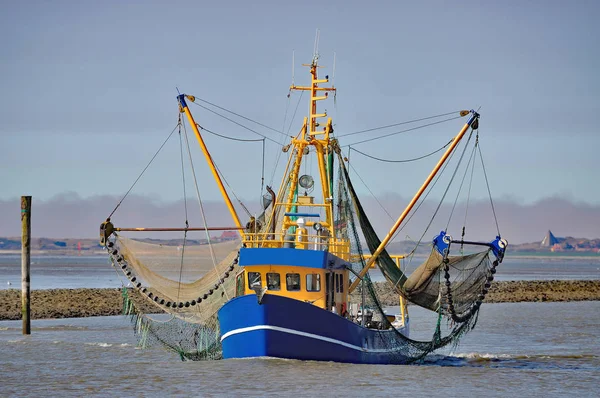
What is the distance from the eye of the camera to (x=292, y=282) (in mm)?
27453

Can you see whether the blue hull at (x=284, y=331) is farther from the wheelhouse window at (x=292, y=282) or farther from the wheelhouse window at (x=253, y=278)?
the wheelhouse window at (x=292, y=282)

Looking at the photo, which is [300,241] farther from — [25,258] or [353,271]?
[25,258]

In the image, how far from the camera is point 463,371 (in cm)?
2845

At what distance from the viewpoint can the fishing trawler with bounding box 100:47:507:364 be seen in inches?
1031

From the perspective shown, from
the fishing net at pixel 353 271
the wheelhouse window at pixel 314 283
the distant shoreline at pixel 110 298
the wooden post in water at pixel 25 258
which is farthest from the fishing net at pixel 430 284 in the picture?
the wooden post in water at pixel 25 258

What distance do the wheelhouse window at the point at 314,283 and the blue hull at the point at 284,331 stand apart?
140 centimetres

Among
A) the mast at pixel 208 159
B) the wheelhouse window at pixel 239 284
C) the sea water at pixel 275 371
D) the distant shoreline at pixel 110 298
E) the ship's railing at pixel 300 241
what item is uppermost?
the mast at pixel 208 159

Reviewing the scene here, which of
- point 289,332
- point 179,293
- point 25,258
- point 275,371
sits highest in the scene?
point 25,258

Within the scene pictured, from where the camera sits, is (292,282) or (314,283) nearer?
(292,282)

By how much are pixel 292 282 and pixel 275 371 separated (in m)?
2.96

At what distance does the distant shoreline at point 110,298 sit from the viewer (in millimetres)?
46188

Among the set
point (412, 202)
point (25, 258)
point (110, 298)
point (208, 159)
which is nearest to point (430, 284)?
point (412, 202)

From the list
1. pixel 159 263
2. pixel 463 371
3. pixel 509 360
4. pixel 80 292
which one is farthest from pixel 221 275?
pixel 80 292

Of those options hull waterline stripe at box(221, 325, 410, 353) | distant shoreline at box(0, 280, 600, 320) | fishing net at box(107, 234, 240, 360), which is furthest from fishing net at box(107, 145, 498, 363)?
distant shoreline at box(0, 280, 600, 320)
